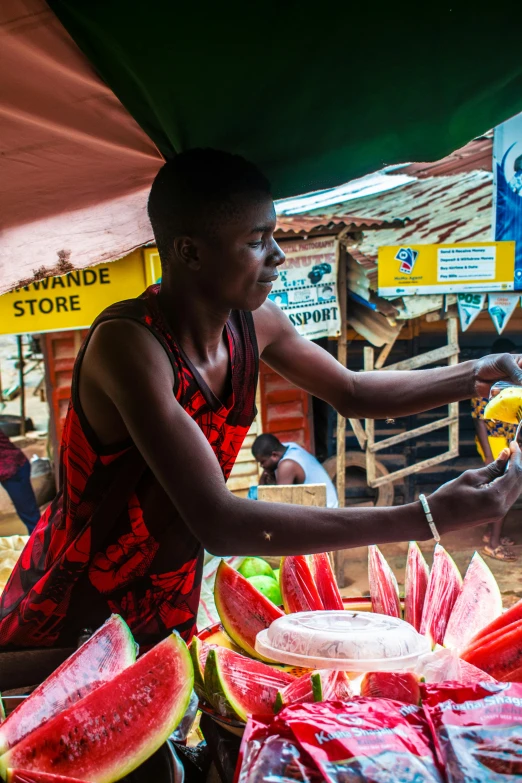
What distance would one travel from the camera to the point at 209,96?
1441mm

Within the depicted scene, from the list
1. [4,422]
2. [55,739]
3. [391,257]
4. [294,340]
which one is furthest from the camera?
[4,422]

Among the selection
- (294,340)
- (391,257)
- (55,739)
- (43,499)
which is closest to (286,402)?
(391,257)

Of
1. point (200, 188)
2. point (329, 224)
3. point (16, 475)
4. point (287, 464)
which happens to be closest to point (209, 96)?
point (200, 188)

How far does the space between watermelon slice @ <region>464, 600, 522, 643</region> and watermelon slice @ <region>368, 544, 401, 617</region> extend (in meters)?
0.21

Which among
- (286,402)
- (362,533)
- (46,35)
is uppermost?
(46,35)

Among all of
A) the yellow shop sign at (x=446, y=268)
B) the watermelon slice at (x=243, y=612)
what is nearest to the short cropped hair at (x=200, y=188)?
the watermelon slice at (x=243, y=612)

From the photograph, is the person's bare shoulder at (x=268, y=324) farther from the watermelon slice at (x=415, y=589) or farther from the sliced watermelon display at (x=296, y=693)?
the sliced watermelon display at (x=296, y=693)

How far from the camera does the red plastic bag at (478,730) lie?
0.88 m

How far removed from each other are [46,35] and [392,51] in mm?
654

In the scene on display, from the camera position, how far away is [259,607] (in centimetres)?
158

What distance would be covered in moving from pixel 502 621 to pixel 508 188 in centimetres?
675

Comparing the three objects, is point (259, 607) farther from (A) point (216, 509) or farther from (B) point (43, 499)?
(B) point (43, 499)

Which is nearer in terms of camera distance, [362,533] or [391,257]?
[362,533]

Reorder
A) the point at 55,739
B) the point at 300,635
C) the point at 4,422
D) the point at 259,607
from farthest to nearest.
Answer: the point at 4,422 → the point at 259,607 → the point at 300,635 → the point at 55,739
